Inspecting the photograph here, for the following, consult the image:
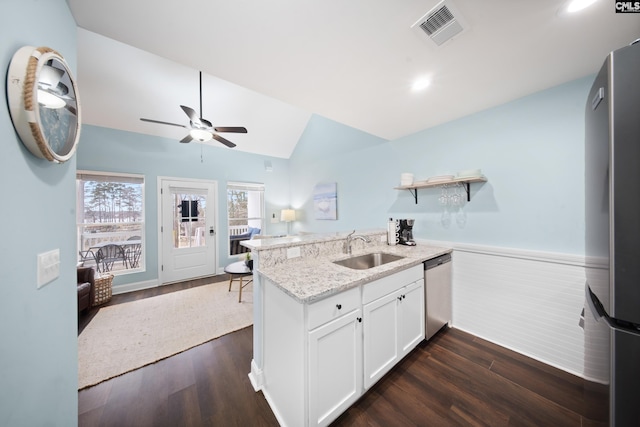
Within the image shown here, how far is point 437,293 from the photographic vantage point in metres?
2.15

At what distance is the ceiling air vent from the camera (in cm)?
111

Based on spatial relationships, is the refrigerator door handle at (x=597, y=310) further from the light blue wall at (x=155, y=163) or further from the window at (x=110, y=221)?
the window at (x=110, y=221)

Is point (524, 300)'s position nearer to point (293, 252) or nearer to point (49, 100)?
point (293, 252)

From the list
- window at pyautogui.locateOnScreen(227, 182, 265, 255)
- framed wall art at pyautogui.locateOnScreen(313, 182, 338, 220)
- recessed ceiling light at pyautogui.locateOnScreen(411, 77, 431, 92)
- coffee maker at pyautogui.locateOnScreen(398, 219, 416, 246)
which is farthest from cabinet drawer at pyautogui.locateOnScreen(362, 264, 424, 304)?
window at pyautogui.locateOnScreen(227, 182, 265, 255)

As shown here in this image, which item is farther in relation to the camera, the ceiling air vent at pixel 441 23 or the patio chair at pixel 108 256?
the patio chair at pixel 108 256

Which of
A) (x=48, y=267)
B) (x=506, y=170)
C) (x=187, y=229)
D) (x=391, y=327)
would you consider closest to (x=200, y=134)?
(x=48, y=267)

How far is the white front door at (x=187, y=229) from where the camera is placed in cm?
383

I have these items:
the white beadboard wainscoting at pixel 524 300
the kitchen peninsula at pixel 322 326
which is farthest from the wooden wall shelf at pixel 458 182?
the kitchen peninsula at pixel 322 326

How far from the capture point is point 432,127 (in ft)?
8.58

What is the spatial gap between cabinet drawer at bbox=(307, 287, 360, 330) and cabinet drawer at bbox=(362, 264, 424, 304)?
10 centimetres

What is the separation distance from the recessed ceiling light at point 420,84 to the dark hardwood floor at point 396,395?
2494 millimetres

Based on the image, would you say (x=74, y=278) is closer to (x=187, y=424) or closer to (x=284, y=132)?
(x=187, y=424)

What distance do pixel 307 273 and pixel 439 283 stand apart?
1581 millimetres

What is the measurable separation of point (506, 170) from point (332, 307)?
2.26m
